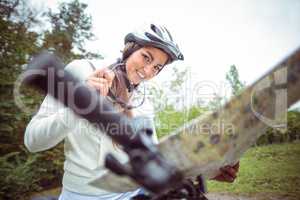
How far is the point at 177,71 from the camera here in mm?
8352

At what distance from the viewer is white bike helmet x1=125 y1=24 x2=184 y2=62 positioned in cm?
199

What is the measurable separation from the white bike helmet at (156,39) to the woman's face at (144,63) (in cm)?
5

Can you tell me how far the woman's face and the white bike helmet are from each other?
0.17ft

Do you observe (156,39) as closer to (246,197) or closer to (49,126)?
(49,126)

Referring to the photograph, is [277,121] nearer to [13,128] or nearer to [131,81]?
[131,81]

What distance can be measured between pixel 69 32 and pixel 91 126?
609cm

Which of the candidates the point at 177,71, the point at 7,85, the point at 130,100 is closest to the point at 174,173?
the point at 130,100

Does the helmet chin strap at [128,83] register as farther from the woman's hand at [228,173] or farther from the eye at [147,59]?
the woman's hand at [228,173]

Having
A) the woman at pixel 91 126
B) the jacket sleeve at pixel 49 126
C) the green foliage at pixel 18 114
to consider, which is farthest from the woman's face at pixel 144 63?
the green foliage at pixel 18 114

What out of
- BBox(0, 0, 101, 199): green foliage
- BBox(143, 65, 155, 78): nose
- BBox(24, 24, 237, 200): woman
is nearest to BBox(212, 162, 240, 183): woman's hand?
BBox(24, 24, 237, 200): woman

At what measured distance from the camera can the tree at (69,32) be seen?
6.13 m

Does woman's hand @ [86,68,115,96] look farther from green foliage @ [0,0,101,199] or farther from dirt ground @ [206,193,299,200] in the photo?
dirt ground @ [206,193,299,200]

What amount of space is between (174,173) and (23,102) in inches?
175

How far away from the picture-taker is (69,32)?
21.7 feet
